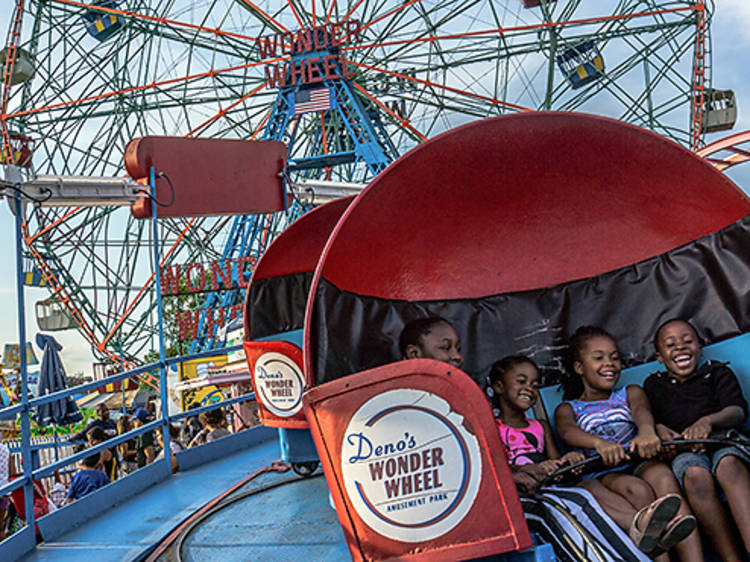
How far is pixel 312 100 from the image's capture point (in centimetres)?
1694

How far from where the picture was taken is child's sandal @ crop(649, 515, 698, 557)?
80.4 inches

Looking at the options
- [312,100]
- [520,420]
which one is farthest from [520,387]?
[312,100]

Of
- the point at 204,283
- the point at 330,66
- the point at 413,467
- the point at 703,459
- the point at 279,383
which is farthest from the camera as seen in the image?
the point at 204,283

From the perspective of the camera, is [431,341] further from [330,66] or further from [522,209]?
[330,66]

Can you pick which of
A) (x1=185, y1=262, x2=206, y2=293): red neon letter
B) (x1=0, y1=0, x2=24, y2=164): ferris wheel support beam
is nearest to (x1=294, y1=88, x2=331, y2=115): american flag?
(x1=185, y1=262, x2=206, y2=293): red neon letter

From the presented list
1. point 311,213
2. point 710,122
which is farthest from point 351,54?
point 311,213

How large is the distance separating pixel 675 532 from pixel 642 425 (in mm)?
833

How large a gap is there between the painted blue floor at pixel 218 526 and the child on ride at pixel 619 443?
1272 mm

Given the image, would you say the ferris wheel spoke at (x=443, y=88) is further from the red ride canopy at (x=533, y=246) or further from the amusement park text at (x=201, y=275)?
the red ride canopy at (x=533, y=246)

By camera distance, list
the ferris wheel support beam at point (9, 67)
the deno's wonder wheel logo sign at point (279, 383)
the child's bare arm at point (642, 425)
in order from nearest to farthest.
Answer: the child's bare arm at point (642, 425), the deno's wonder wheel logo sign at point (279, 383), the ferris wheel support beam at point (9, 67)

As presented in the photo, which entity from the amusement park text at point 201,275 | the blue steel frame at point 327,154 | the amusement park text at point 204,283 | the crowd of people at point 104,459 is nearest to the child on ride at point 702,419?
the crowd of people at point 104,459

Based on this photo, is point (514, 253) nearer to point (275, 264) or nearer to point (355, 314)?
point (355, 314)

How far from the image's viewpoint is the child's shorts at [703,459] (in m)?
2.40

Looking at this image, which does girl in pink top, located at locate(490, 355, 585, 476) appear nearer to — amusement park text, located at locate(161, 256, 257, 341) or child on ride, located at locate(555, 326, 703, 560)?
child on ride, located at locate(555, 326, 703, 560)
